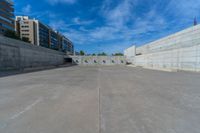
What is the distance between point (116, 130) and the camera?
2.30 metres

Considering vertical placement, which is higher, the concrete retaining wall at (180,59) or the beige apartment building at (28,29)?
the beige apartment building at (28,29)

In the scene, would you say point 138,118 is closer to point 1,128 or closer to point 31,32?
point 1,128

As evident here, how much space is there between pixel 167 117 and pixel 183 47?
70.2ft

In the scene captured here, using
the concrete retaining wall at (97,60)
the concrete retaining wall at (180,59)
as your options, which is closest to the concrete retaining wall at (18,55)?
the concrete retaining wall at (97,60)

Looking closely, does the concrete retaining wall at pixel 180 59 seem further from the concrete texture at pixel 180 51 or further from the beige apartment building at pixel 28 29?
the beige apartment building at pixel 28 29

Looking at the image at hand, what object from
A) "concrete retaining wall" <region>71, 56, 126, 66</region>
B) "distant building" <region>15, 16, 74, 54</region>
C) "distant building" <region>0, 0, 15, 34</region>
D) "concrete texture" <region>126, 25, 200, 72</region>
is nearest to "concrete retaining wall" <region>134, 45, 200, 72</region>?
"concrete texture" <region>126, 25, 200, 72</region>

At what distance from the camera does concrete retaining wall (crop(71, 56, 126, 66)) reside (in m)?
46.8

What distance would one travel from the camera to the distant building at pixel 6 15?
4156 centimetres

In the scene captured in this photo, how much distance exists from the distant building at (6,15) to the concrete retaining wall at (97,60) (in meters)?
29.2

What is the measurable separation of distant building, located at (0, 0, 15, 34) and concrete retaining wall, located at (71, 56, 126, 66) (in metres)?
29.2

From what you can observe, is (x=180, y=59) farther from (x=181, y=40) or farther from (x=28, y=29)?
(x=28, y=29)

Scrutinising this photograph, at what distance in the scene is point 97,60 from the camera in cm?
4841

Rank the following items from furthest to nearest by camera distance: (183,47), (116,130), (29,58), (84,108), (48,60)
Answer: (48,60)
(29,58)
(183,47)
(84,108)
(116,130)

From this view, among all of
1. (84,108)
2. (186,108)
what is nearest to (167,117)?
(186,108)
